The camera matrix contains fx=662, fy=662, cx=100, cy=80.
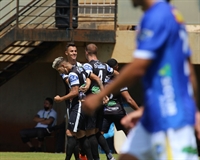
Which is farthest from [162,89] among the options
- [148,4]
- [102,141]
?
[102,141]

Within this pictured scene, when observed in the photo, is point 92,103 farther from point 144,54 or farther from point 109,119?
point 109,119

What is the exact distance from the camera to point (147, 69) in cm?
416

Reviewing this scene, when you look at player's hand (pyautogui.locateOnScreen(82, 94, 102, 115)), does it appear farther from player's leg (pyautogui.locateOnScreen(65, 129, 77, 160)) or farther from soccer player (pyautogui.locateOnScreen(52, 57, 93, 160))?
player's leg (pyautogui.locateOnScreen(65, 129, 77, 160))

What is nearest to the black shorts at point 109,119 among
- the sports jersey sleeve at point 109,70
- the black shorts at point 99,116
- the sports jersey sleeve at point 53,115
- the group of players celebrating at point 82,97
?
the group of players celebrating at point 82,97

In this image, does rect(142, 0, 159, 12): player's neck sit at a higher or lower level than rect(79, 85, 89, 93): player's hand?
higher

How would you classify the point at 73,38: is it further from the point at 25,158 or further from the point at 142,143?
the point at 142,143

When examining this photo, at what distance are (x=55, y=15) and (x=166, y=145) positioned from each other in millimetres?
12678

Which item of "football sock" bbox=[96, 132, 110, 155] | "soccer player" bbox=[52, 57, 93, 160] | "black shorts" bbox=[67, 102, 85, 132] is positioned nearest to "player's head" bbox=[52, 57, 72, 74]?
"soccer player" bbox=[52, 57, 93, 160]

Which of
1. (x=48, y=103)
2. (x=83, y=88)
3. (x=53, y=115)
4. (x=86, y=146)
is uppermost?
(x=83, y=88)

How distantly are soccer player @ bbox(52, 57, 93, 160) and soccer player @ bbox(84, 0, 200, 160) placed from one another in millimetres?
5975

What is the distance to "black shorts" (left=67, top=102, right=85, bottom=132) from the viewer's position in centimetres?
1034

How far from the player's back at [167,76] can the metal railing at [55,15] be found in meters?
12.3

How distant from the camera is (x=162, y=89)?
420cm

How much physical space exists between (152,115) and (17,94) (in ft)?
51.2
